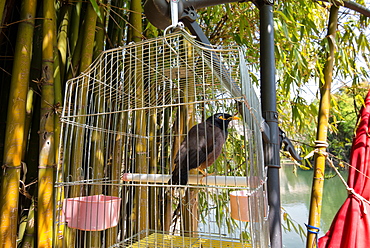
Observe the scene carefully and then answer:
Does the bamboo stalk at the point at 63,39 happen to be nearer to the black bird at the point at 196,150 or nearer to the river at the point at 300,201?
the black bird at the point at 196,150

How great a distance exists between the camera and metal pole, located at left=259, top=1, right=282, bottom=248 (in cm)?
82

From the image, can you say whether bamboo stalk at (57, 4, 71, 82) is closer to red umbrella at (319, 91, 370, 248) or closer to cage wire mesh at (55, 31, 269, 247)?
cage wire mesh at (55, 31, 269, 247)

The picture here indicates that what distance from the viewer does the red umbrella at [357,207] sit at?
3.27 ft

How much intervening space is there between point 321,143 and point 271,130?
0.39 m

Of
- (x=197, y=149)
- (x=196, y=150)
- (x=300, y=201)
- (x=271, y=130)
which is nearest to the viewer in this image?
(x=271, y=130)

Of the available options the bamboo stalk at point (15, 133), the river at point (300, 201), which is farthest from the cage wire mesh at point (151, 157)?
the river at point (300, 201)

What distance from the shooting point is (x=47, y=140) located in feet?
3.06

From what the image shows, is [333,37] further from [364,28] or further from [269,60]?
[269,60]

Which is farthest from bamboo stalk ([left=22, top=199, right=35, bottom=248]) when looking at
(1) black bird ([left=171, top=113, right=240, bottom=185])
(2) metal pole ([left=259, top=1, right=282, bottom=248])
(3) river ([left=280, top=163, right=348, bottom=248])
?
(3) river ([left=280, top=163, right=348, bottom=248])

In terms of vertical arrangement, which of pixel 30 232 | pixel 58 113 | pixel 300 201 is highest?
pixel 58 113

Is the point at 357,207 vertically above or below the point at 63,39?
below

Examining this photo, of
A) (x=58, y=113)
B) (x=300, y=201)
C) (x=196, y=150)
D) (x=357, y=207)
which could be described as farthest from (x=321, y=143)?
(x=300, y=201)

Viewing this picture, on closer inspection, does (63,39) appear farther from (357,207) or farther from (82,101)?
(357,207)

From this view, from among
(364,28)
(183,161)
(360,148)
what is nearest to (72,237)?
(183,161)
